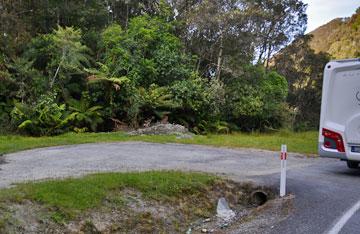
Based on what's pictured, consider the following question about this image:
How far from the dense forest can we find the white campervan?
35.9 ft

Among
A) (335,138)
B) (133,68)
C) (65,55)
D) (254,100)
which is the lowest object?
(335,138)

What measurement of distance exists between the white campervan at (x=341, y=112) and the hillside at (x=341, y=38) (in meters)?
39.3

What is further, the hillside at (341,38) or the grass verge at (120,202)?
the hillside at (341,38)

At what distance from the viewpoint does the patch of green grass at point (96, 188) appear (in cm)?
605

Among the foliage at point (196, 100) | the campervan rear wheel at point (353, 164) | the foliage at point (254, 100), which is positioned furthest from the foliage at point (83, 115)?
the campervan rear wheel at point (353, 164)

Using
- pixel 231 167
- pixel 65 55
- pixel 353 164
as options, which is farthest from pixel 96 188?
pixel 65 55

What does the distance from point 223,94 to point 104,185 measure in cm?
1712

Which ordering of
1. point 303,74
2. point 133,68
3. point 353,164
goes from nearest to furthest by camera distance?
point 353,164
point 133,68
point 303,74

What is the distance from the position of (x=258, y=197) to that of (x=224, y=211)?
1.07 meters

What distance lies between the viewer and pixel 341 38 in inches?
2191

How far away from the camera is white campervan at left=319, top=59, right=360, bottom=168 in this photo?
9867mm

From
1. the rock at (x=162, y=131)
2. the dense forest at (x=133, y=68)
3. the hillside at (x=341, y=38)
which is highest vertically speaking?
the hillside at (x=341, y=38)

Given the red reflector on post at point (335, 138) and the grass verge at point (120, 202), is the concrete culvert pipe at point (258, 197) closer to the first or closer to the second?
the grass verge at point (120, 202)

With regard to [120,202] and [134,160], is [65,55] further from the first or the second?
[120,202]
